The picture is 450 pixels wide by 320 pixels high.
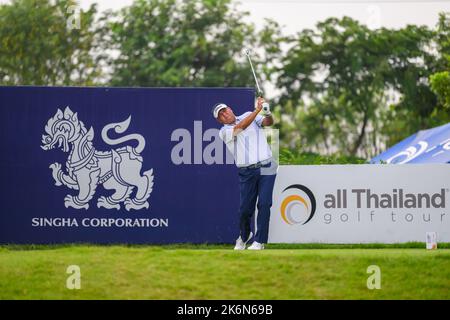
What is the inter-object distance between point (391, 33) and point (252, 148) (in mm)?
39244

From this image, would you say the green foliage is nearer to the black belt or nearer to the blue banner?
the blue banner

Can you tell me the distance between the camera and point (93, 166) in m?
16.5


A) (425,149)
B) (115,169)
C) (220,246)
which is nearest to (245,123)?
(220,246)

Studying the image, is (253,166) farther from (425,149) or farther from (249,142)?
(425,149)

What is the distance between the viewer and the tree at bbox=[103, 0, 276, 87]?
5134cm

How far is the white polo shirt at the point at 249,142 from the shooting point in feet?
49.5

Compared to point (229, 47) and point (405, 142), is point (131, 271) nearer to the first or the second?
point (405, 142)

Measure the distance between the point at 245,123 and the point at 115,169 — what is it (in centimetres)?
276

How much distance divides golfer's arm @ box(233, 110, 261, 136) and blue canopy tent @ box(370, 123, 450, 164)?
654 cm

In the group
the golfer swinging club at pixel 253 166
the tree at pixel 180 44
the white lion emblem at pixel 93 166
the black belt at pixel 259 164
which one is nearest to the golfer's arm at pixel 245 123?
the golfer swinging club at pixel 253 166

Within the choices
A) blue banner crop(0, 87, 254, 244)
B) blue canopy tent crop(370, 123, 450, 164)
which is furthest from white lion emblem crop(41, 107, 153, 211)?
blue canopy tent crop(370, 123, 450, 164)

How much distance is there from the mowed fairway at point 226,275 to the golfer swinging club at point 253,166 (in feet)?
5.57

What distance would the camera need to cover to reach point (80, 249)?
14.3 meters

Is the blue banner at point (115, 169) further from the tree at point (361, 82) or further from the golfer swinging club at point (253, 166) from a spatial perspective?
the tree at point (361, 82)
